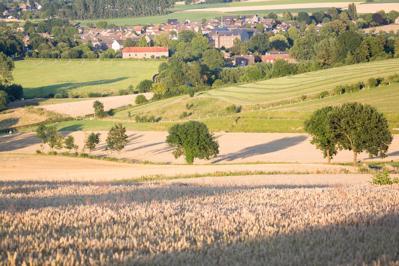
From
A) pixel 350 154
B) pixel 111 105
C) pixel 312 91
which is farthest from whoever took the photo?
pixel 111 105

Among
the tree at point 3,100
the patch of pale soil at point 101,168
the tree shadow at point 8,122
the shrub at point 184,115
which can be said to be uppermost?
the patch of pale soil at point 101,168

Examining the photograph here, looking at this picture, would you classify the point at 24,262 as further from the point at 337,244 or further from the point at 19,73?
the point at 19,73

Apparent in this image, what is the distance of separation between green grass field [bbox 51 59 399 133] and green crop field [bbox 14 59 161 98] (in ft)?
87.8

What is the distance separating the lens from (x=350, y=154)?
5303 centimetres

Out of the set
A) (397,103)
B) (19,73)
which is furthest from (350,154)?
(19,73)

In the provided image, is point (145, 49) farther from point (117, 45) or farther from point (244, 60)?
point (117, 45)

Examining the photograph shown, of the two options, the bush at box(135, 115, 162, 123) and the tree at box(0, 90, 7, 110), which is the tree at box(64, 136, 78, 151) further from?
the tree at box(0, 90, 7, 110)

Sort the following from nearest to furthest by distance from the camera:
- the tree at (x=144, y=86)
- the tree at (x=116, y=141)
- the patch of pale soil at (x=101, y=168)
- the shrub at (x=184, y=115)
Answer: the patch of pale soil at (x=101, y=168) → the tree at (x=116, y=141) → the shrub at (x=184, y=115) → the tree at (x=144, y=86)

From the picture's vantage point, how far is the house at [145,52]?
5917 inches

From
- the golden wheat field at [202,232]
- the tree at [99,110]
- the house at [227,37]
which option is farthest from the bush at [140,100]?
the house at [227,37]

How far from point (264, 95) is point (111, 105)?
20.3m

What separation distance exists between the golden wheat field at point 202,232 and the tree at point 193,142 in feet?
119

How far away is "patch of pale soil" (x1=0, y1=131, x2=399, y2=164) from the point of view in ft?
169

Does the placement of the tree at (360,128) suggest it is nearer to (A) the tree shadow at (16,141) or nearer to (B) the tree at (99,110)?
(A) the tree shadow at (16,141)
